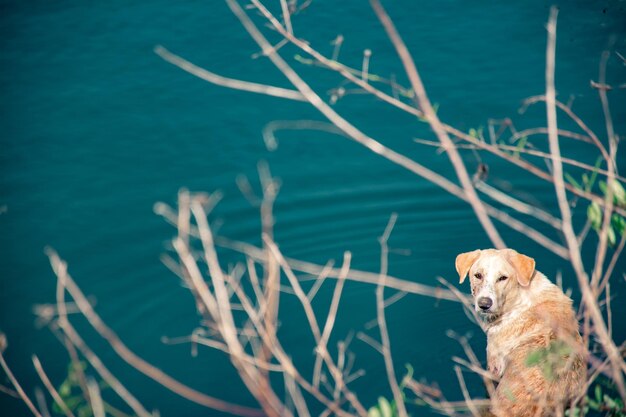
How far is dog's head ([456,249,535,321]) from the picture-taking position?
532 centimetres

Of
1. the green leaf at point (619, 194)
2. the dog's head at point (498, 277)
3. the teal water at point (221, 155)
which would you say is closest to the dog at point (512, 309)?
the dog's head at point (498, 277)

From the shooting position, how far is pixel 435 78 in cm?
978

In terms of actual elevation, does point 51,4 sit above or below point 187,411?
above

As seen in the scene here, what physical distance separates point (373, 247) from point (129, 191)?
9.50ft

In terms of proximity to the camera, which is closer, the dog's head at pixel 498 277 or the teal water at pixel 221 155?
the dog's head at pixel 498 277

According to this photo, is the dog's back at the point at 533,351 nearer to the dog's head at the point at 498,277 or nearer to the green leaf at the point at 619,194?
the dog's head at the point at 498,277

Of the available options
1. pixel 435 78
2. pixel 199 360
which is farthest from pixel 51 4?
pixel 199 360

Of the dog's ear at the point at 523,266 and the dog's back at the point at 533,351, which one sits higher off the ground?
the dog's ear at the point at 523,266

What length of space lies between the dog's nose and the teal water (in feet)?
2.42

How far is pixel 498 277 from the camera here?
5.38m

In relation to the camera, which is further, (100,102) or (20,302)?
(100,102)

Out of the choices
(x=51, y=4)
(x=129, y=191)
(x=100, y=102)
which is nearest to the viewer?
(x=129, y=191)

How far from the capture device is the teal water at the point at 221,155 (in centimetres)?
653

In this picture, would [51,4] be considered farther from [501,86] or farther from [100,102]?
[501,86]
